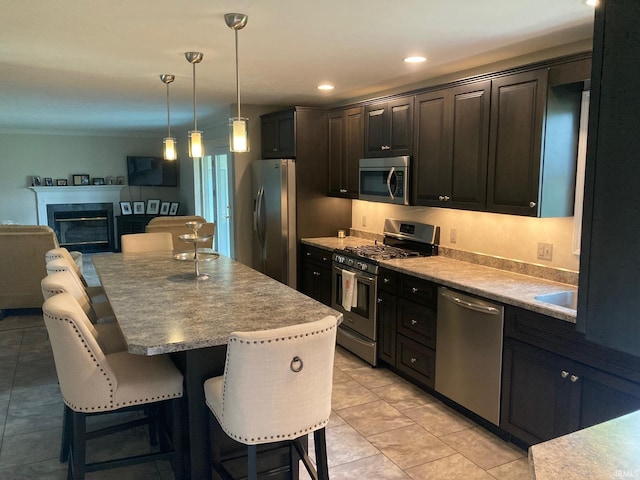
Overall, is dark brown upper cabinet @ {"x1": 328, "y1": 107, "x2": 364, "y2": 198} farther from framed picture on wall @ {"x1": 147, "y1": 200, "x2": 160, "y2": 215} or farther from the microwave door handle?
framed picture on wall @ {"x1": 147, "y1": 200, "x2": 160, "y2": 215}

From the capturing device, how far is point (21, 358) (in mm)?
4328

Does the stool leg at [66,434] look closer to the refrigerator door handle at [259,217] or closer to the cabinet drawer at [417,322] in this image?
the cabinet drawer at [417,322]

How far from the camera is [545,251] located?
3.34 meters

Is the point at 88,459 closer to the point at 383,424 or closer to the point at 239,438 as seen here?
the point at 239,438

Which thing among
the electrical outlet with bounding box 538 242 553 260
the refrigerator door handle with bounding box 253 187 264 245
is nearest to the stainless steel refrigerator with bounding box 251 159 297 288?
the refrigerator door handle with bounding box 253 187 264 245

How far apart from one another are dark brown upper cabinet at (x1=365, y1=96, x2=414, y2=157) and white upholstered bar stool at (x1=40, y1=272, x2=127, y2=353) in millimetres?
2581

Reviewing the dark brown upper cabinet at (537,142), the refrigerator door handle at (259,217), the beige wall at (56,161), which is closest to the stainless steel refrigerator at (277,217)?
the refrigerator door handle at (259,217)

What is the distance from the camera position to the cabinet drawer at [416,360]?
356cm

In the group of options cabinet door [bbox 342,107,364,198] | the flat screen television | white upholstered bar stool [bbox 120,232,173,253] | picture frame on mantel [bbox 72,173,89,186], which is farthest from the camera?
the flat screen television

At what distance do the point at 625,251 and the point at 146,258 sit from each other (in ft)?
12.6

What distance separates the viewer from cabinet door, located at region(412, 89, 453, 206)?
12.1ft

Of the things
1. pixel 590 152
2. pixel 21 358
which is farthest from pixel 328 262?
pixel 590 152

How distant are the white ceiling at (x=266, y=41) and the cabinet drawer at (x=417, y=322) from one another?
1777 millimetres

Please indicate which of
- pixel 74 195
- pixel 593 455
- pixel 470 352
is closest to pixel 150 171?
pixel 74 195
